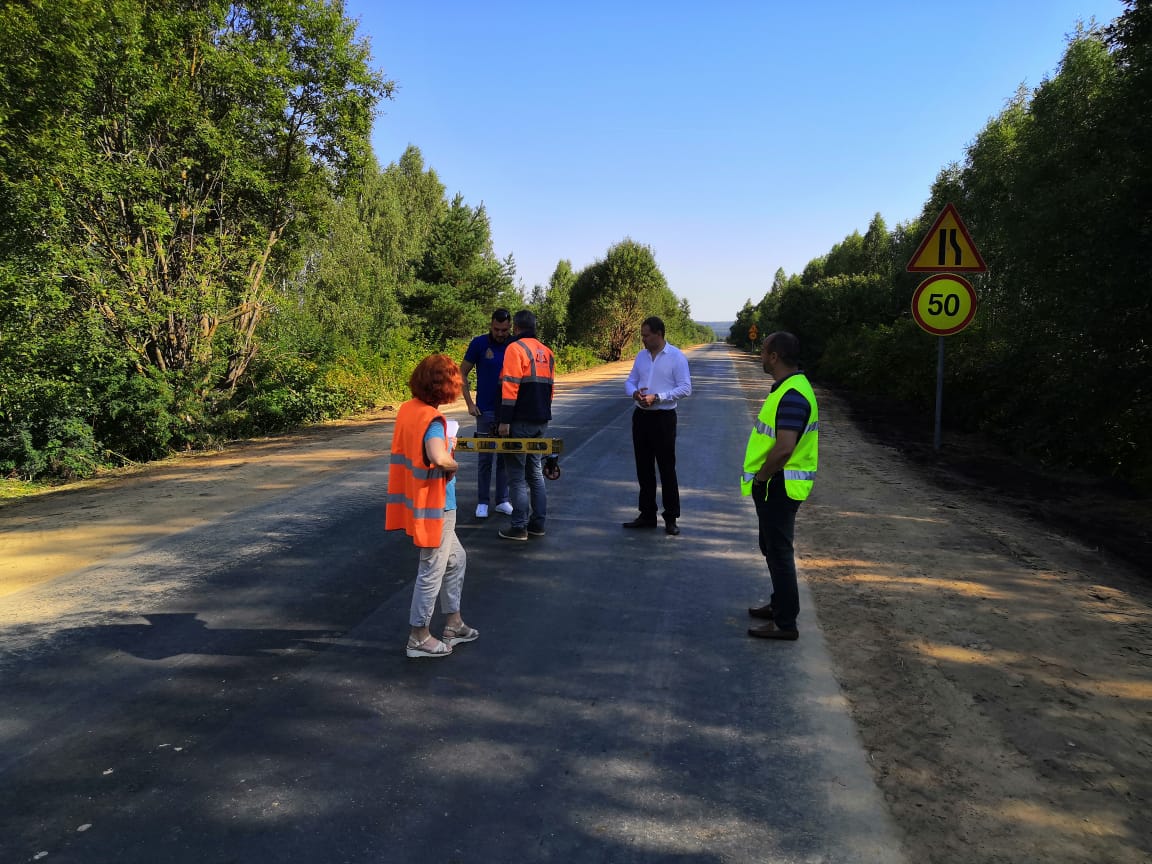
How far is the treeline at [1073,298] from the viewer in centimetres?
737

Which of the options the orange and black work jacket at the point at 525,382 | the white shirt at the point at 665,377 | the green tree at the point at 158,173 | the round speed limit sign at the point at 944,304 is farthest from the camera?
the green tree at the point at 158,173

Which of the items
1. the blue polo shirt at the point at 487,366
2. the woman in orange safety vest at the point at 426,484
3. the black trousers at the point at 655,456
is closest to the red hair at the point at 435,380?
the woman in orange safety vest at the point at 426,484

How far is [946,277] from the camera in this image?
9.24 metres

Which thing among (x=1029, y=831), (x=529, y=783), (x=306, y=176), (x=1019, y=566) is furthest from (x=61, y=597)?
(x=306, y=176)

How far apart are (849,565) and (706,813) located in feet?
10.9

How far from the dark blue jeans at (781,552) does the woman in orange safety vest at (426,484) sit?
6.23 feet

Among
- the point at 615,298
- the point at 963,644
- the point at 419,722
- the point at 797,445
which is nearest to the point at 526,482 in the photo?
the point at 797,445

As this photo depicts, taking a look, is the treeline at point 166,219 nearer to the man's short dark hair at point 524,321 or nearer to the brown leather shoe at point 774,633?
the man's short dark hair at point 524,321

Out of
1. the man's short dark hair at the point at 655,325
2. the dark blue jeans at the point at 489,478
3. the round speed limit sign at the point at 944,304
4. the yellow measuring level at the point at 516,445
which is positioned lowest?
the dark blue jeans at the point at 489,478

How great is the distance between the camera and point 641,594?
4.79 metres

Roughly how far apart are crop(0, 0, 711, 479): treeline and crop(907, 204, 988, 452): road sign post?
10.8 metres

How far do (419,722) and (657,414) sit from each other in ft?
12.4

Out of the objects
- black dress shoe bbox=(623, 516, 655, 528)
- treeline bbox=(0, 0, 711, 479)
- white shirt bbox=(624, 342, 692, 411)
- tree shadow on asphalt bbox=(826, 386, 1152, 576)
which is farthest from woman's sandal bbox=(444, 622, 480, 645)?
treeline bbox=(0, 0, 711, 479)

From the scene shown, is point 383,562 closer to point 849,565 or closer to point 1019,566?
point 849,565
